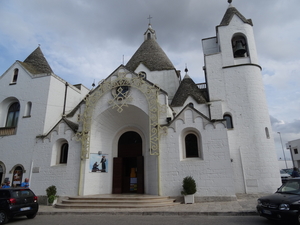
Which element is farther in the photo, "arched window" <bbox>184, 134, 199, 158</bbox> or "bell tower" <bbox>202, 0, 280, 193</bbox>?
"bell tower" <bbox>202, 0, 280, 193</bbox>

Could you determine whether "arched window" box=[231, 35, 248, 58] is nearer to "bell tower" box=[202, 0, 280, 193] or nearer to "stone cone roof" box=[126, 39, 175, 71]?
"bell tower" box=[202, 0, 280, 193]

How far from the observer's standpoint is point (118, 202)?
11.8 meters

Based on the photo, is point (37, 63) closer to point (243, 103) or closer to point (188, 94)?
point (188, 94)

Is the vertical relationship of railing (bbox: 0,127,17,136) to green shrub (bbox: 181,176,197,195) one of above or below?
above

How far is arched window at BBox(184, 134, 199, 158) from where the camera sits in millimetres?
13516

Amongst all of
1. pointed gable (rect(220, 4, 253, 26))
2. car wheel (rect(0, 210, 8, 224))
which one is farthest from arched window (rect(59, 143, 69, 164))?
pointed gable (rect(220, 4, 253, 26))

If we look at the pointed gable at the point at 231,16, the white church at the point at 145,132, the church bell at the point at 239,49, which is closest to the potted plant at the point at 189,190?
the white church at the point at 145,132

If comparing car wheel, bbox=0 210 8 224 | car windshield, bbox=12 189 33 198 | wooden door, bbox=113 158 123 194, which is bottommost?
car wheel, bbox=0 210 8 224

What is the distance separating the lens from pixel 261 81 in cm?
1603

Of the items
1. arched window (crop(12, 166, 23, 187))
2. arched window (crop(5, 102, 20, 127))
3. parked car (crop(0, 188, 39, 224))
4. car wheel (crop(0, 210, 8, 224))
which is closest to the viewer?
car wheel (crop(0, 210, 8, 224))

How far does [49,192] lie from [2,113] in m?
9.38

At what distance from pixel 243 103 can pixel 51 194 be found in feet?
47.0

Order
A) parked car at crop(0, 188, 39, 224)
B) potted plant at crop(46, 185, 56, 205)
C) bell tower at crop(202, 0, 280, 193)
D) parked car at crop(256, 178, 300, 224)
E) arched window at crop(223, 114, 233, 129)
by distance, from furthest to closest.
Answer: arched window at crop(223, 114, 233, 129), bell tower at crop(202, 0, 280, 193), potted plant at crop(46, 185, 56, 205), parked car at crop(0, 188, 39, 224), parked car at crop(256, 178, 300, 224)

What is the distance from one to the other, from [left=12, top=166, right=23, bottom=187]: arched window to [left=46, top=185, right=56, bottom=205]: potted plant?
3.38 meters
